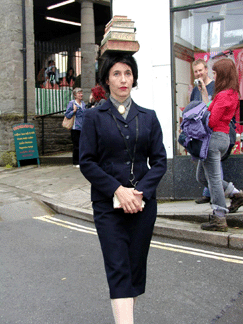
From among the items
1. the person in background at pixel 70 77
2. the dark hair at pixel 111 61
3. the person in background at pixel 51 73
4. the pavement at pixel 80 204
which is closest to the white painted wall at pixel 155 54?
the pavement at pixel 80 204

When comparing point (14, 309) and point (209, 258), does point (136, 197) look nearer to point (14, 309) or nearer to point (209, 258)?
point (14, 309)

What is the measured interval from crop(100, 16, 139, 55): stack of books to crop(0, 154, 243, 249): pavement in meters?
3.06

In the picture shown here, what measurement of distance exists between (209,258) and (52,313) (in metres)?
2.01

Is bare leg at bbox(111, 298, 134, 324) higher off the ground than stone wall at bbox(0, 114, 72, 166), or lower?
lower

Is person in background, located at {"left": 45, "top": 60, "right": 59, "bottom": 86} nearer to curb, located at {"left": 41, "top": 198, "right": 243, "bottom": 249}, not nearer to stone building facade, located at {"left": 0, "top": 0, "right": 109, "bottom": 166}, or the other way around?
stone building facade, located at {"left": 0, "top": 0, "right": 109, "bottom": 166}

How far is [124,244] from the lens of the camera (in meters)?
2.55

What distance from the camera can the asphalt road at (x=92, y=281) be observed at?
3.32m

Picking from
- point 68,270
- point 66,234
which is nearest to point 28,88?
point 66,234

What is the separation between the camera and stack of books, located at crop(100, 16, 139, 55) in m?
2.64

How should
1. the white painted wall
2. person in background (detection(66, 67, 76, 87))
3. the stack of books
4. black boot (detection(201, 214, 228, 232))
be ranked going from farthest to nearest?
person in background (detection(66, 67, 76, 87)), the white painted wall, black boot (detection(201, 214, 228, 232)), the stack of books

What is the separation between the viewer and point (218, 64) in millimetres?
5109

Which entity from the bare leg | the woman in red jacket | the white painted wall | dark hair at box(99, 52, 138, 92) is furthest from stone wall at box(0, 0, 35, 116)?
the bare leg

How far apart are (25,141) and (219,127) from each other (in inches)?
308

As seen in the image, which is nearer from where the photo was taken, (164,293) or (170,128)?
(164,293)
